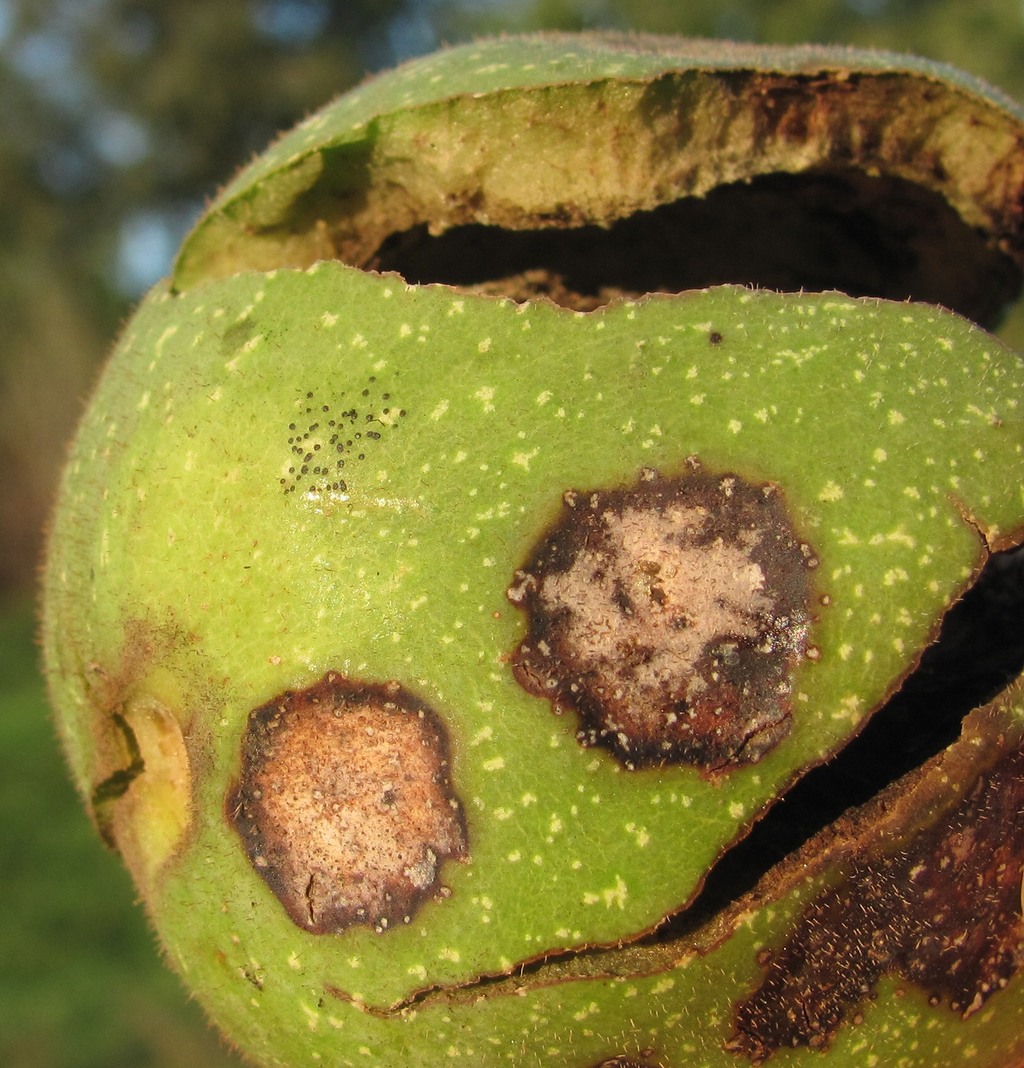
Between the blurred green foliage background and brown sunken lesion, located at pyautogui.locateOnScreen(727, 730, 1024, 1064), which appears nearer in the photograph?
brown sunken lesion, located at pyautogui.locateOnScreen(727, 730, 1024, 1064)

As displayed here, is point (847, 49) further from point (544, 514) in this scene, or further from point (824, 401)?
point (544, 514)

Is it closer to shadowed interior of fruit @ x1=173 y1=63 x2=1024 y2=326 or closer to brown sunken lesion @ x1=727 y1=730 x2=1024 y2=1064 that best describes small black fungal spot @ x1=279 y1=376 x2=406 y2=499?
shadowed interior of fruit @ x1=173 y1=63 x2=1024 y2=326

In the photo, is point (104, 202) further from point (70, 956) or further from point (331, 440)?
point (331, 440)

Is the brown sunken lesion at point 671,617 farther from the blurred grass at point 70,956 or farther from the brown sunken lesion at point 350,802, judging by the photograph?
the blurred grass at point 70,956

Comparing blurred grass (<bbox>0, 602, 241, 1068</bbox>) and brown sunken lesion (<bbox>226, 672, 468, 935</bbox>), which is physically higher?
brown sunken lesion (<bbox>226, 672, 468, 935</bbox>)

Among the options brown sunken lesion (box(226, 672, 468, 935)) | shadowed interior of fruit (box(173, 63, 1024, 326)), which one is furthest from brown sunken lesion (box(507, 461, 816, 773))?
shadowed interior of fruit (box(173, 63, 1024, 326))

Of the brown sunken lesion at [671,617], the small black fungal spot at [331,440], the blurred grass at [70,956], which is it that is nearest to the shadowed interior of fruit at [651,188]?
the small black fungal spot at [331,440]

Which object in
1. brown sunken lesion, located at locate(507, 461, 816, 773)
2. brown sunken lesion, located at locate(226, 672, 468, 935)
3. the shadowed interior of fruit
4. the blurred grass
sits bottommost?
the blurred grass
